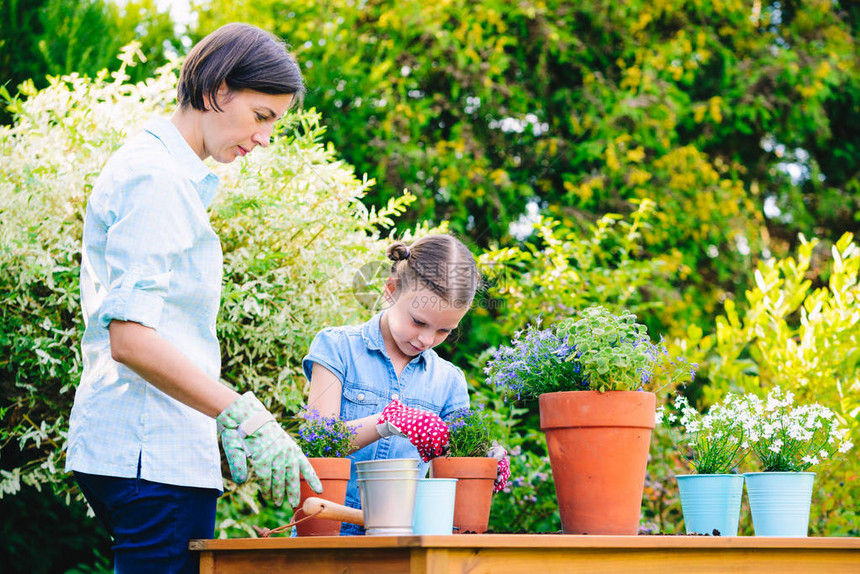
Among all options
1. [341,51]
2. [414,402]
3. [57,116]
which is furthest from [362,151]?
[414,402]

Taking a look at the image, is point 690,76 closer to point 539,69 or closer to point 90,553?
point 539,69

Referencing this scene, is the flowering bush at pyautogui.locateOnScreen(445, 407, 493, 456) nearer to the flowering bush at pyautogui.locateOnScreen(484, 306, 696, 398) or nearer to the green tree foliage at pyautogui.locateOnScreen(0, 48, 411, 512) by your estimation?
the flowering bush at pyautogui.locateOnScreen(484, 306, 696, 398)

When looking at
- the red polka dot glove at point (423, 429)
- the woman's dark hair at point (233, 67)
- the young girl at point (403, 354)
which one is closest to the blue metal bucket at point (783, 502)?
the red polka dot glove at point (423, 429)

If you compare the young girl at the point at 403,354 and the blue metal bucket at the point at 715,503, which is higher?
the young girl at the point at 403,354

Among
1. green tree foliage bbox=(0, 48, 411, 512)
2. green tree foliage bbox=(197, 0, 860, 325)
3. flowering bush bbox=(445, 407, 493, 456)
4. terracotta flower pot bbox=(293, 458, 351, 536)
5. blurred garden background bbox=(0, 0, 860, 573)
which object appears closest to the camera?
terracotta flower pot bbox=(293, 458, 351, 536)

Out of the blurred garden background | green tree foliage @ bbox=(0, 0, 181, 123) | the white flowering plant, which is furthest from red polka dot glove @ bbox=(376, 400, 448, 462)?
green tree foliage @ bbox=(0, 0, 181, 123)

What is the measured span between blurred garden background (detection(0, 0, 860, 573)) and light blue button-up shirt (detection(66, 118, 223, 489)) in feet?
3.93

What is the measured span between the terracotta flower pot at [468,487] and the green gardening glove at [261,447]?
317mm

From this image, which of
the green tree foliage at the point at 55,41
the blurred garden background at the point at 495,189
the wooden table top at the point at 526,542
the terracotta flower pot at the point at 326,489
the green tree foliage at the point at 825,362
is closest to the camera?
the wooden table top at the point at 526,542

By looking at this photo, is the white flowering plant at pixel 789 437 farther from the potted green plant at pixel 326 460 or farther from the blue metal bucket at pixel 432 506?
the potted green plant at pixel 326 460

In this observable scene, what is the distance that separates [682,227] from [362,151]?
2.43 m

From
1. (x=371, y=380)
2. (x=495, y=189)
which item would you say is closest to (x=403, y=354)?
(x=371, y=380)

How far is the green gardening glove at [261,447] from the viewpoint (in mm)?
1414

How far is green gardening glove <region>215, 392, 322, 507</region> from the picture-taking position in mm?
1414
